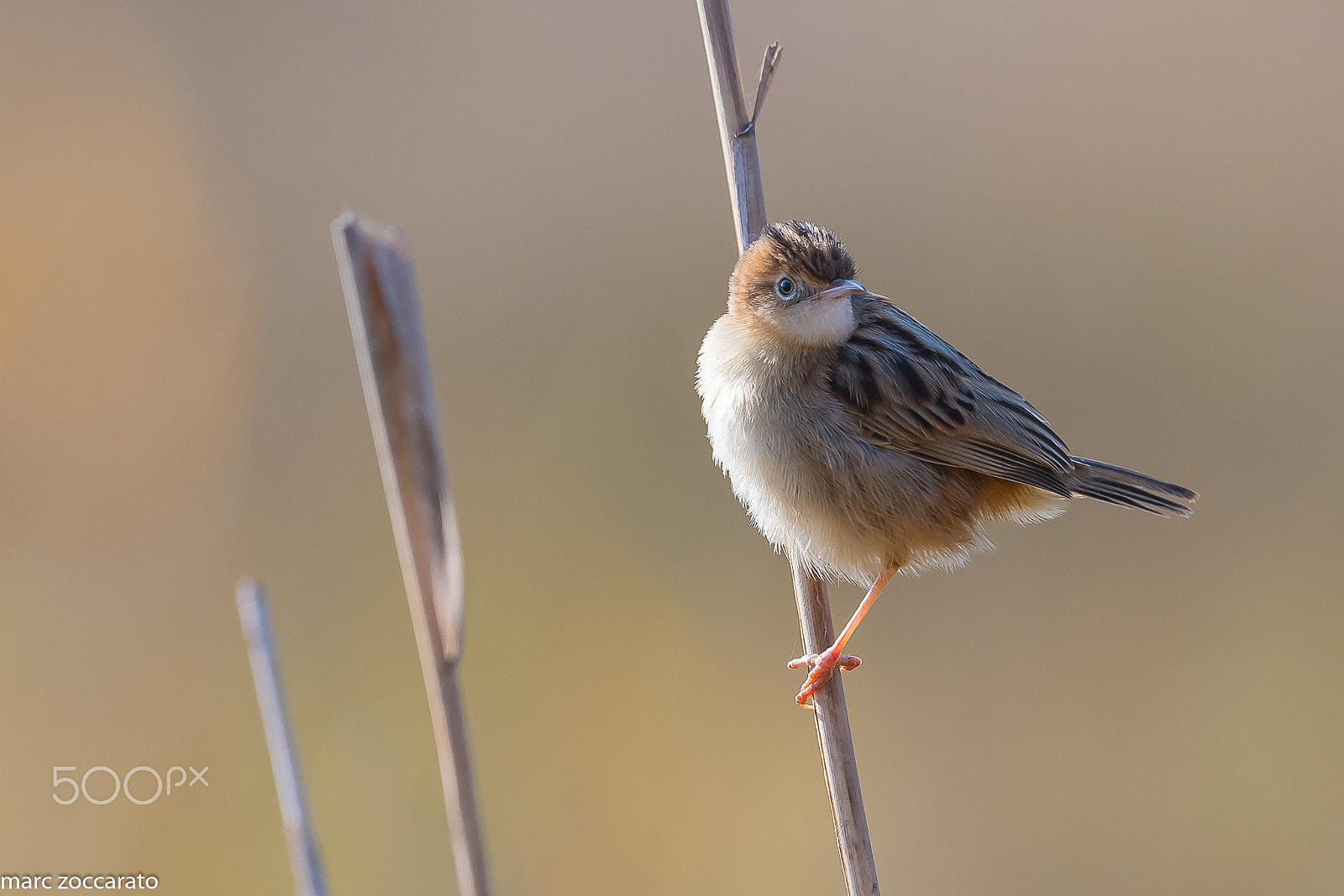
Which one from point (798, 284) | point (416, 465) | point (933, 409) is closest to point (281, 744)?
point (416, 465)

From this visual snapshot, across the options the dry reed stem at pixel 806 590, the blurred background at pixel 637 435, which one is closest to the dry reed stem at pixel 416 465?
the dry reed stem at pixel 806 590

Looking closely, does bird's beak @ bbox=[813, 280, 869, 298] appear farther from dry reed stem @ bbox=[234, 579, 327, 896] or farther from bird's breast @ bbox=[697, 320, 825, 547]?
dry reed stem @ bbox=[234, 579, 327, 896]

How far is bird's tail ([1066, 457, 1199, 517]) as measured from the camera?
273 cm

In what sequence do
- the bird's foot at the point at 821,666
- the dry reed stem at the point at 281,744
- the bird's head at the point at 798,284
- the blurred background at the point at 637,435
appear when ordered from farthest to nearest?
the blurred background at the point at 637,435 → the bird's head at the point at 798,284 → the bird's foot at the point at 821,666 → the dry reed stem at the point at 281,744

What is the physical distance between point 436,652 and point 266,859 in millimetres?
2938

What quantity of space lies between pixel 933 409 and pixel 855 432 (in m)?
0.22

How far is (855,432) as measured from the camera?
272 cm

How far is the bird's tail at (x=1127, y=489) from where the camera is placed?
2.73 metres

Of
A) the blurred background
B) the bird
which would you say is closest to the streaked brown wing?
the bird

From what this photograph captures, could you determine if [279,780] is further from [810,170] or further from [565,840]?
[810,170]

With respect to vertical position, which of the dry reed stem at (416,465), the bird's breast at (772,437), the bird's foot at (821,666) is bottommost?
the bird's foot at (821,666)

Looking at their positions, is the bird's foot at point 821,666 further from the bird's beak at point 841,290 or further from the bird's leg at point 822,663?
the bird's beak at point 841,290

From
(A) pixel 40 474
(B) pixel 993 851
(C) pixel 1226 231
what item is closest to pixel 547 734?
(B) pixel 993 851

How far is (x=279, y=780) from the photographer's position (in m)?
1.59
